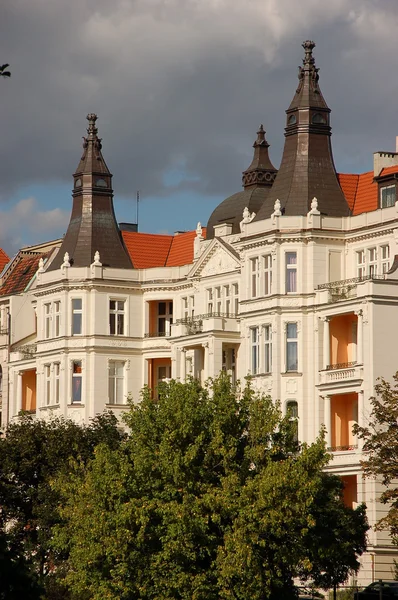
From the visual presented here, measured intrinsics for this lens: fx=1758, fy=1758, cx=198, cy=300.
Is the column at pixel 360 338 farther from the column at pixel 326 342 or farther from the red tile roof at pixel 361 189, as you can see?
the red tile roof at pixel 361 189

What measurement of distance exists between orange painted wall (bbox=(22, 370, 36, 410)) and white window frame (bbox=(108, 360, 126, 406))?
10.8 m

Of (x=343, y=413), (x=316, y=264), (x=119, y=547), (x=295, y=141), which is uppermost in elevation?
(x=295, y=141)

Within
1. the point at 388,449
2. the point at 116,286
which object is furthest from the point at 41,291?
the point at 388,449

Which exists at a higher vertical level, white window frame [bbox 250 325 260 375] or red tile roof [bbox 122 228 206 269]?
red tile roof [bbox 122 228 206 269]

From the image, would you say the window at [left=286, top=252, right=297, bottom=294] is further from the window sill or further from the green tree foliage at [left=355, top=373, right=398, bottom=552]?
the green tree foliage at [left=355, top=373, right=398, bottom=552]

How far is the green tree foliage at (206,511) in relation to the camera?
2552 inches

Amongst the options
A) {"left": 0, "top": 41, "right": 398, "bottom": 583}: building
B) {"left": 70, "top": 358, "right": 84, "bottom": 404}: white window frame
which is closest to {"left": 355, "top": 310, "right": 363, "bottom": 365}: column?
{"left": 0, "top": 41, "right": 398, "bottom": 583}: building

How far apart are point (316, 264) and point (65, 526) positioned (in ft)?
72.3

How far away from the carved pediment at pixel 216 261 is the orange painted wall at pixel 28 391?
56.1 ft

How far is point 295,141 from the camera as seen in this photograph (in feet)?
300

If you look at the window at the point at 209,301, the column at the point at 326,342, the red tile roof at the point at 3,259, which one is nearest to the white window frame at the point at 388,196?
the column at the point at 326,342

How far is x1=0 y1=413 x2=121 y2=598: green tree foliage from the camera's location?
80.4 m

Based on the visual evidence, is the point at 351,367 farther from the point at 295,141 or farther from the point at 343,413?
the point at 295,141

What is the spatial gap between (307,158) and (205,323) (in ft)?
35.4
